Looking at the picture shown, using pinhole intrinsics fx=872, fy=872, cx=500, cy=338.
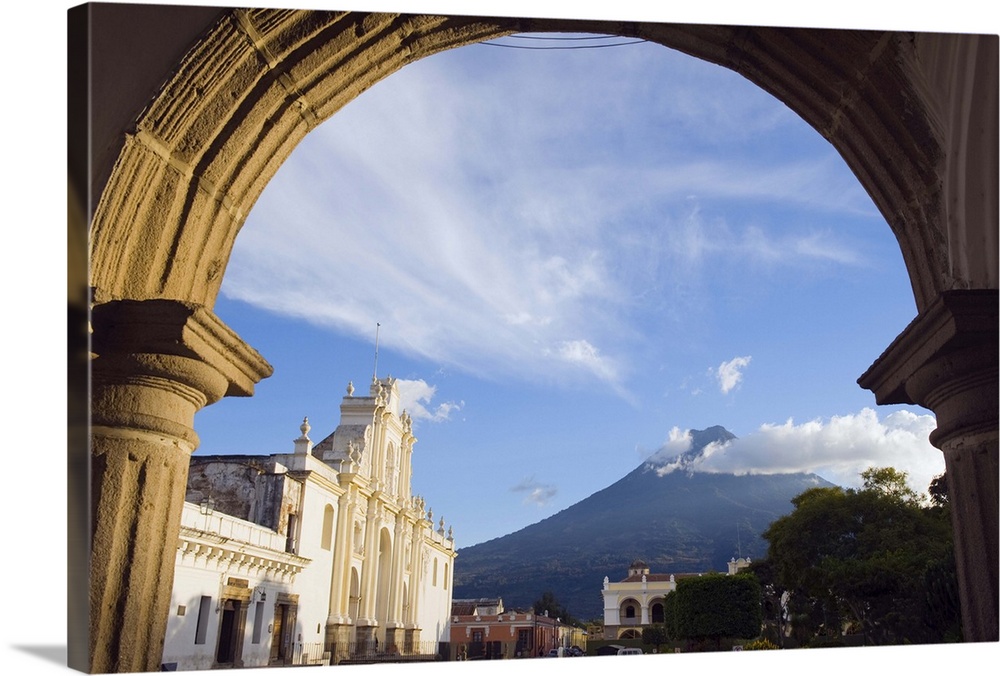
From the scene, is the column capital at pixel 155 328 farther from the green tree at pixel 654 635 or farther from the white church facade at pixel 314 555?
the green tree at pixel 654 635

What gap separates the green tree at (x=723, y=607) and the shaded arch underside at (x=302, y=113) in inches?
755

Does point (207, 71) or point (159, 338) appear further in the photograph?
point (207, 71)

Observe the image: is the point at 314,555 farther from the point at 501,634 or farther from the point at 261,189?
the point at 501,634

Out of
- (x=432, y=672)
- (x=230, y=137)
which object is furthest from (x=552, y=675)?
(x=230, y=137)

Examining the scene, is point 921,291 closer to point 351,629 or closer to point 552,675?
point 552,675

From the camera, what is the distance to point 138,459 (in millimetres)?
3215

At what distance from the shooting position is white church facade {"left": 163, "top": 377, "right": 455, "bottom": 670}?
12.8m

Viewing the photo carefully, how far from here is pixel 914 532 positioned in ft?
61.5

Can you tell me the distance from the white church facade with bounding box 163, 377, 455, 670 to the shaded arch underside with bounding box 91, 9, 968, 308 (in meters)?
7.81

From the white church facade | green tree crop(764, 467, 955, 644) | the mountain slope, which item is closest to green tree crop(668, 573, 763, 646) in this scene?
green tree crop(764, 467, 955, 644)

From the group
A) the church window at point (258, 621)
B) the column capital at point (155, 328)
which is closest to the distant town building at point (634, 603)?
the church window at point (258, 621)

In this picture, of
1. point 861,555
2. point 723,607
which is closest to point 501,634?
point 723,607

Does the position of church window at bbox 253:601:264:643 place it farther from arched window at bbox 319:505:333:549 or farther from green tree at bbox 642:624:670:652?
green tree at bbox 642:624:670:652

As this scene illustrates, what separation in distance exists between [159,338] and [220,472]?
14491mm
